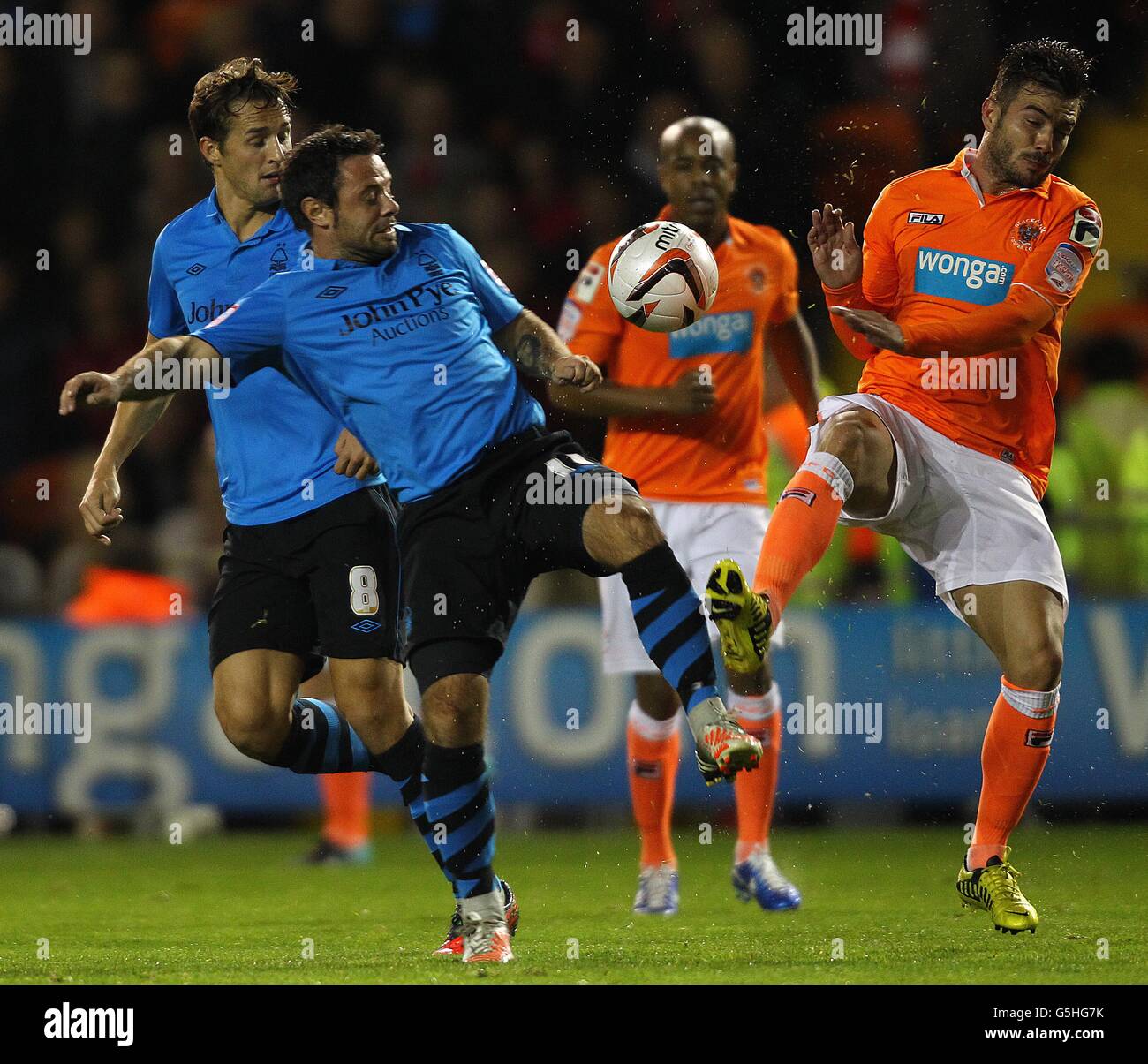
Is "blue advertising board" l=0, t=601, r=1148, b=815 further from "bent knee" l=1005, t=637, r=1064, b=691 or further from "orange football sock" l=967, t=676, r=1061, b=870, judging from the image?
"bent knee" l=1005, t=637, r=1064, b=691

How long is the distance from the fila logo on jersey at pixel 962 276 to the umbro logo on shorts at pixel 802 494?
0.77 m

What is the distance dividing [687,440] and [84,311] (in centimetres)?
407

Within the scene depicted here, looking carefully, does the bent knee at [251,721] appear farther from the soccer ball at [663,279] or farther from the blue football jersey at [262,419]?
the soccer ball at [663,279]

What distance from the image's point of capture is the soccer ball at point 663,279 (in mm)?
5117

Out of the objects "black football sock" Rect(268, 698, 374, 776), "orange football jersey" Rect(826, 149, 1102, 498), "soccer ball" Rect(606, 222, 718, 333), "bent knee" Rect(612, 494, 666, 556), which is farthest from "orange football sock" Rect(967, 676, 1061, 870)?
"black football sock" Rect(268, 698, 374, 776)

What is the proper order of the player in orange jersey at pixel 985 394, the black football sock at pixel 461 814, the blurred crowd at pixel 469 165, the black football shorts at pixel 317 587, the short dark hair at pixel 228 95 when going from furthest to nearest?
the blurred crowd at pixel 469 165 < the short dark hair at pixel 228 95 < the black football shorts at pixel 317 587 < the player in orange jersey at pixel 985 394 < the black football sock at pixel 461 814

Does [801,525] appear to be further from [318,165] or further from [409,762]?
[318,165]

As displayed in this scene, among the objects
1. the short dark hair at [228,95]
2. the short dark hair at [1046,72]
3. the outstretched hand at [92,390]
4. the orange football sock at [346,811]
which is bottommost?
the orange football sock at [346,811]

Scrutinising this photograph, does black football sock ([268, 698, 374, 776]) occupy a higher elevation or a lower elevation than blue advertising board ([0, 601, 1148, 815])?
higher

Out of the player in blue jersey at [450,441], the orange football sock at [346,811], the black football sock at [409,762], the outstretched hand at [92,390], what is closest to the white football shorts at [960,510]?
the player in blue jersey at [450,441]

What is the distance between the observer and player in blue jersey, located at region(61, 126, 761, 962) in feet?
15.1

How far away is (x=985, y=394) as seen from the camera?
515 cm

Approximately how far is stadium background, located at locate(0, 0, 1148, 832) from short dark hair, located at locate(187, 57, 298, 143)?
4.74ft
